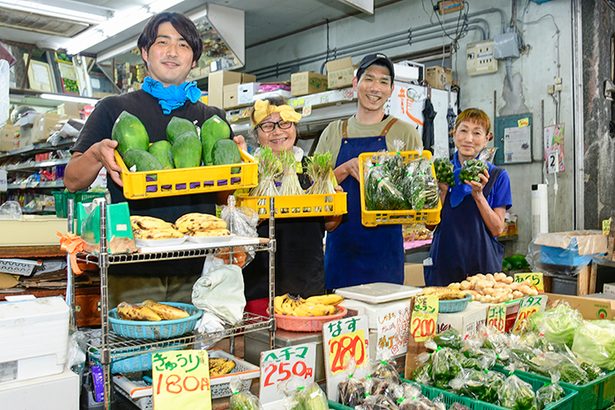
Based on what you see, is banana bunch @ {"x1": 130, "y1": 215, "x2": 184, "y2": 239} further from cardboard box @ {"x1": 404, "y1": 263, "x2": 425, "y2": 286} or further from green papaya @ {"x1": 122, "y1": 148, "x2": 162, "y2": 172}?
cardboard box @ {"x1": 404, "y1": 263, "x2": 425, "y2": 286}

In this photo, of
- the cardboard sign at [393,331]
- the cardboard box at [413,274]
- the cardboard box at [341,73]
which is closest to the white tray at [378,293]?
the cardboard sign at [393,331]

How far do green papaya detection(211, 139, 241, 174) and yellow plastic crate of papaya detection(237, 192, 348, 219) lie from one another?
332 mm

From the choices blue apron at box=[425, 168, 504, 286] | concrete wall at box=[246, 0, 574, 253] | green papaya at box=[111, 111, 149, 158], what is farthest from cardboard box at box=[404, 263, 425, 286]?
green papaya at box=[111, 111, 149, 158]

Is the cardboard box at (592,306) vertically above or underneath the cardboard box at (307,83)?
underneath

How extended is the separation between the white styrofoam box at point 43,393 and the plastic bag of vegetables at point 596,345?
5.91ft

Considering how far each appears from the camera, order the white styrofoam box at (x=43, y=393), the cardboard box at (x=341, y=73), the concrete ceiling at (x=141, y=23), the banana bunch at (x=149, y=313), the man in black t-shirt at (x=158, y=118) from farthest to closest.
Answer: the concrete ceiling at (x=141, y=23) → the cardboard box at (x=341, y=73) → the man in black t-shirt at (x=158, y=118) → the banana bunch at (x=149, y=313) → the white styrofoam box at (x=43, y=393)

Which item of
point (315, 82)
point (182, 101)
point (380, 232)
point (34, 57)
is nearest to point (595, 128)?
point (315, 82)

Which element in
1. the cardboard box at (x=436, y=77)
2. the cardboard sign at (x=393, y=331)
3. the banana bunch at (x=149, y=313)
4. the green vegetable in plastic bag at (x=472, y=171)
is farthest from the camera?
the cardboard box at (x=436, y=77)

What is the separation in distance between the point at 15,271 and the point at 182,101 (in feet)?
6.68

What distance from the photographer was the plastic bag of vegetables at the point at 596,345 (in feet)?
7.03

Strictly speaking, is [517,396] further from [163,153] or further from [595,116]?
[595,116]

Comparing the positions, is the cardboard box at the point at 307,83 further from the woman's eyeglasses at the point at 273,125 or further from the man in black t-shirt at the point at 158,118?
the man in black t-shirt at the point at 158,118

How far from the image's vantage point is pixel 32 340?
1.26 metres

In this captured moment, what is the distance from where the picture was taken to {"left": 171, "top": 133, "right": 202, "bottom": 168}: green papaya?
1.67m
